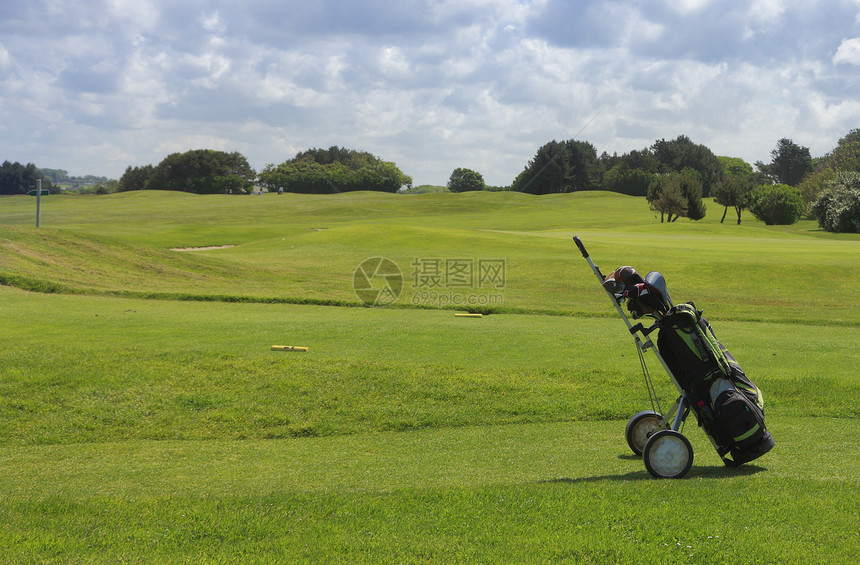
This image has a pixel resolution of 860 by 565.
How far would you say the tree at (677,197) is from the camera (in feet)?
274

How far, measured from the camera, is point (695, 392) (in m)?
7.32

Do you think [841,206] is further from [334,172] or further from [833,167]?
[833,167]

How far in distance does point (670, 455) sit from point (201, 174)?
128882 millimetres

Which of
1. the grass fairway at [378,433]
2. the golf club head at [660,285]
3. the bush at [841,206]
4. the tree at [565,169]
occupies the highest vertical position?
the tree at [565,169]

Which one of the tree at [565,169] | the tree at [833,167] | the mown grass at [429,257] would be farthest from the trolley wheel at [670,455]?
the tree at [565,169]

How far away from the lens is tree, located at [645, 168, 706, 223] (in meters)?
83.4

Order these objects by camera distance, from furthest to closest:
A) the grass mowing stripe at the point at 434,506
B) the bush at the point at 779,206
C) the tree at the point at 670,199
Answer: the bush at the point at 779,206 → the tree at the point at 670,199 → the grass mowing stripe at the point at 434,506

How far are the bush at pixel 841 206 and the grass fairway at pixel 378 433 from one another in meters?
50.6

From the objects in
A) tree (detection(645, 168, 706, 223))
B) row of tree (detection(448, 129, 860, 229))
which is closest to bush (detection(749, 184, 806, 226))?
row of tree (detection(448, 129, 860, 229))

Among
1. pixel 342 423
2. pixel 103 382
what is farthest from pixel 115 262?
pixel 342 423

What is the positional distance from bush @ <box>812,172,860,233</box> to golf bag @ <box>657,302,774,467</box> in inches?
2885

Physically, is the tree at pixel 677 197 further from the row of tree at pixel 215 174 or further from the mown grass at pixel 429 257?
the row of tree at pixel 215 174

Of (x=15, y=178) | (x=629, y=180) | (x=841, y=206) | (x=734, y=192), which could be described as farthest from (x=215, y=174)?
(x=841, y=206)

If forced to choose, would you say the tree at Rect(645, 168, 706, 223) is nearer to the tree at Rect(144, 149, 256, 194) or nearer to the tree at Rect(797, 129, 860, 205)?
the tree at Rect(797, 129, 860, 205)
